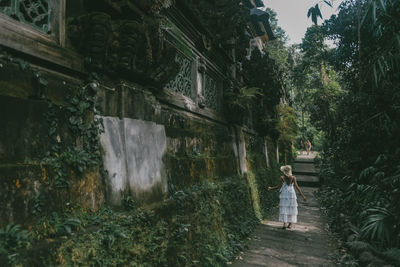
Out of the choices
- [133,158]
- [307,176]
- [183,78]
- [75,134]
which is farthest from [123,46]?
[307,176]

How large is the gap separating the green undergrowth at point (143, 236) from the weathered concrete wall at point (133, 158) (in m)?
0.20

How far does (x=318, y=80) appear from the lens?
20906mm

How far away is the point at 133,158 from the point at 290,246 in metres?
4.72

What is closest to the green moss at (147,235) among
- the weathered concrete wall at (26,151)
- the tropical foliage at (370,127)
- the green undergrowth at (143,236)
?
the green undergrowth at (143,236)

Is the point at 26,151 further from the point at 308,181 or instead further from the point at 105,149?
the point at 308,181

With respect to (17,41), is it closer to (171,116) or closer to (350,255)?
(171,116)

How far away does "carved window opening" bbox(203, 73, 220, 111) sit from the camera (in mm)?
7082

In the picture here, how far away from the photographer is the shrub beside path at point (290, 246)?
5410mm

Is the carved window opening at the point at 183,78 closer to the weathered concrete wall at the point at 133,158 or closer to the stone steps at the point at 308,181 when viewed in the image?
the weathered concrete wall at the point at 133,158

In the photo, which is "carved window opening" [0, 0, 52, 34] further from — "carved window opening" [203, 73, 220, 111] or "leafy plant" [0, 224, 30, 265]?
"carved window opening" [203, 73, 220, 111]

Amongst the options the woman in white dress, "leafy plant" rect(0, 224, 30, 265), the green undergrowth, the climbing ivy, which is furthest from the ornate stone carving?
the woman in white dress

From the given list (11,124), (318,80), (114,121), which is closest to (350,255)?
(114,121)

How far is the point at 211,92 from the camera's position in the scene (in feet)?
24.5

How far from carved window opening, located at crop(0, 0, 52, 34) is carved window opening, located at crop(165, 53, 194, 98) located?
265 centimetres
